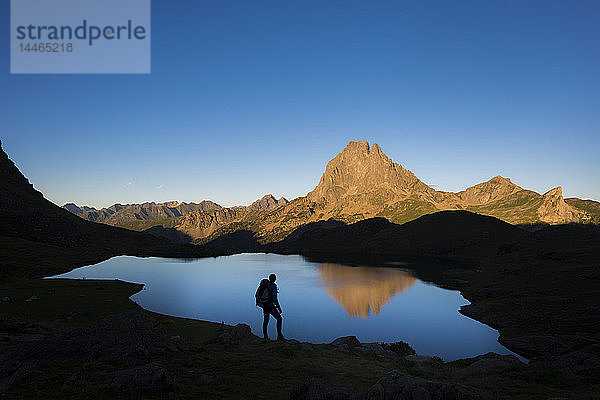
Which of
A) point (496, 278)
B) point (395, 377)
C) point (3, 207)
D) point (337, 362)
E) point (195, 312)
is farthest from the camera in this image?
point (3, 207)

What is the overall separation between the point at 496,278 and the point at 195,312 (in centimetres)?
10011

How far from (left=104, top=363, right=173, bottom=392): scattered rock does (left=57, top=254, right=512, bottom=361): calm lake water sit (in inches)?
1755

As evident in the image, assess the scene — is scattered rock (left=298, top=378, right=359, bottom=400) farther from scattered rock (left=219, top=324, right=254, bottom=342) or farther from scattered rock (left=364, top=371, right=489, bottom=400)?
scattered rock (left=219, top=324, right=254, bottom=342)

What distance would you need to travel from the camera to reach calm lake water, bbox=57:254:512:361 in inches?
2232

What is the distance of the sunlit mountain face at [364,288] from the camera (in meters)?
82.5

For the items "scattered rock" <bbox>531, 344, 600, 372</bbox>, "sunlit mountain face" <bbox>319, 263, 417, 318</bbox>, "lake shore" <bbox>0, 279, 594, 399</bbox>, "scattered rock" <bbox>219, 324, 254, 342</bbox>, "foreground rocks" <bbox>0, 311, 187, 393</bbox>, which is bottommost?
"sunlit mountain face" <bbox>319, 263, 417, 318</bbox>

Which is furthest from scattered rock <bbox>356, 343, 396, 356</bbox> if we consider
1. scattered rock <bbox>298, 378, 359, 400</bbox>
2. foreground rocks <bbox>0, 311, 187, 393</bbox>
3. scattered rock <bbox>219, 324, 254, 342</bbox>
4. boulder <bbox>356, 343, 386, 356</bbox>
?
scattered rock <bbox>298, 378, 359, 400</bbox>

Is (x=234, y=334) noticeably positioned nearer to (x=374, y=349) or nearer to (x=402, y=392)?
(x=374, y=349)

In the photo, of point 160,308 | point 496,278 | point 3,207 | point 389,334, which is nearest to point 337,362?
point 389,334

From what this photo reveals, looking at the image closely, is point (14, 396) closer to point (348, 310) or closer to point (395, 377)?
point (395, 377)

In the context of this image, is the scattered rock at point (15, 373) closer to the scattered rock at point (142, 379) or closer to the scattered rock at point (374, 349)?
the scattered rock at point (142, 379)

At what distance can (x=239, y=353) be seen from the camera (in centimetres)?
1986

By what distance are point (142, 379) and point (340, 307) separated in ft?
247

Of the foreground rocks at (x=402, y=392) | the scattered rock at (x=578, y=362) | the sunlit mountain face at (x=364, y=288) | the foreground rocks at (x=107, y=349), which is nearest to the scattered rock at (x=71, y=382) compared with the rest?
the foreground rocks at (x=107, y=349)
